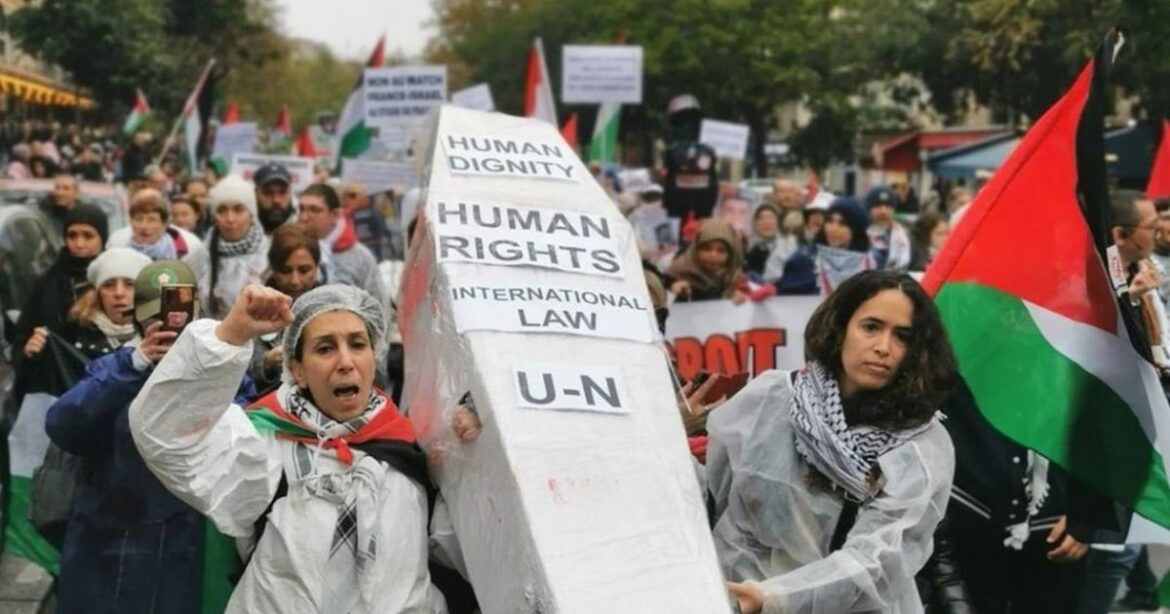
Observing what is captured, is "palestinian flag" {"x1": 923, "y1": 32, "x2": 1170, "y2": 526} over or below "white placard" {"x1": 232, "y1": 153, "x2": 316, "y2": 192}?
over

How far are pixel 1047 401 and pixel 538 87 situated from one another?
1238 centimetres

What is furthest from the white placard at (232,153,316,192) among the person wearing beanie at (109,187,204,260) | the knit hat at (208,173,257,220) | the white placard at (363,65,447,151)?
the knit hat at (208,173,257,220)

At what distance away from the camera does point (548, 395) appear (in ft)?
13.4

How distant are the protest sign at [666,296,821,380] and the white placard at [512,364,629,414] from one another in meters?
4.10

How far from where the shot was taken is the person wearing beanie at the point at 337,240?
29.3 ft

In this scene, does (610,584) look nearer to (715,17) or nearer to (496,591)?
(496,591)

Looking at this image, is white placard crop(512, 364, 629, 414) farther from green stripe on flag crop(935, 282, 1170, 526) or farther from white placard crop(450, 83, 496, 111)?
white placard crop(450, 83, 496, 111)

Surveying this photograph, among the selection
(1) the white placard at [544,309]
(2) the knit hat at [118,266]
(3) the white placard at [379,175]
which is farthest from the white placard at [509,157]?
(3) the white placard at [379,175]

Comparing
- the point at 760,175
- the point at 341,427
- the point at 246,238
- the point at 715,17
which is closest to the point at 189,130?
the point at 246,238

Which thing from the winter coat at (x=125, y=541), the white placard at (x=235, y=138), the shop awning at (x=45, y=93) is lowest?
the shop awning at (x=45, y=93)

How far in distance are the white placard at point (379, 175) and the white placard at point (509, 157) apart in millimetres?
10776

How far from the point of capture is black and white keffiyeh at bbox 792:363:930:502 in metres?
3.94

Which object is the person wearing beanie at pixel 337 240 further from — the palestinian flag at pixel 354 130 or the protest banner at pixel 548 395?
the palestinian flag at pixel 354 130

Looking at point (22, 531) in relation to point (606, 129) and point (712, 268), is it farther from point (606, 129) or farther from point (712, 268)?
point (606, 129)
